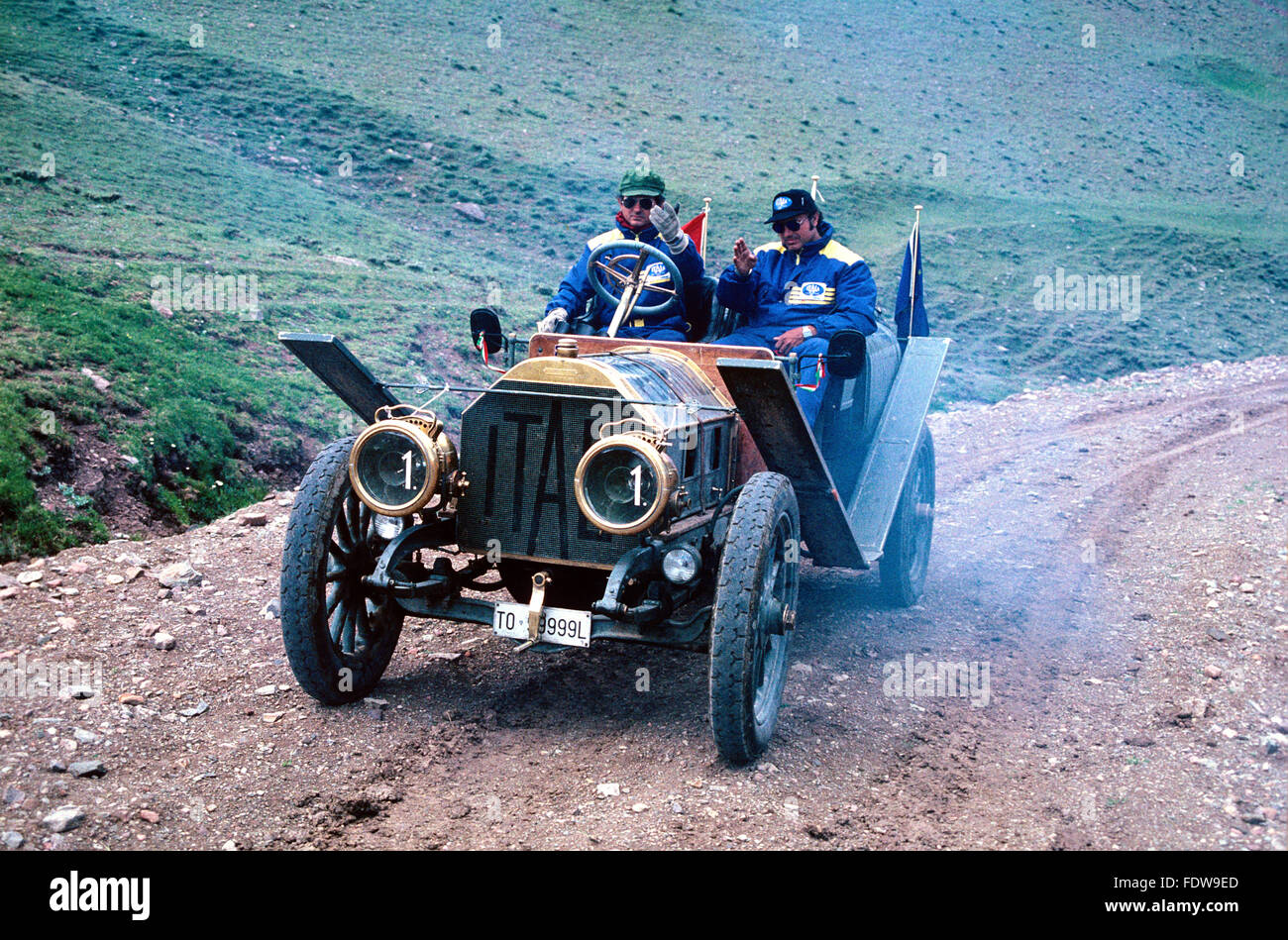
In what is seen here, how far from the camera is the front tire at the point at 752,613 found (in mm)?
4160

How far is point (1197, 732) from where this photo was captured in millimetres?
4926

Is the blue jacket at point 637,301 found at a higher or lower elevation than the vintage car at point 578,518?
higher

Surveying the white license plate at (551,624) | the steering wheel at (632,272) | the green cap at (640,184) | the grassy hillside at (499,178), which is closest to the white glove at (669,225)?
the steering wheel at (632,272)

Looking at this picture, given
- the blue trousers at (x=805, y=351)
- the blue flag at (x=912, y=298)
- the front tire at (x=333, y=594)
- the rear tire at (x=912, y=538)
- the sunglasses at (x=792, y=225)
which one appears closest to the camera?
the front tire at (x=333, y=594)

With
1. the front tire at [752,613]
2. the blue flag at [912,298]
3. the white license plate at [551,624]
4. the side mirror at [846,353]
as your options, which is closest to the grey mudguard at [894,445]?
the blue flag at [912,298]

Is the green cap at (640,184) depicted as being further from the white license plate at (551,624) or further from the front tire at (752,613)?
the white license plate at (551,624)

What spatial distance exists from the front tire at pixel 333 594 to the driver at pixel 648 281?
1715mm

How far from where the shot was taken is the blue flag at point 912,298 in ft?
27.0

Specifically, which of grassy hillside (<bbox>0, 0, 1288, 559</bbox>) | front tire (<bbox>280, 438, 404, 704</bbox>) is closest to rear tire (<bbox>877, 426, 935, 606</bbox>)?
front tire (<bbox>280, 438, 404, 704</bbox>)

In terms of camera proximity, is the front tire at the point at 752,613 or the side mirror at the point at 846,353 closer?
the front tire at the point at 752,613

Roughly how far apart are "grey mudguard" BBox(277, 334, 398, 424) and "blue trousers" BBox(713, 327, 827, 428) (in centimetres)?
177

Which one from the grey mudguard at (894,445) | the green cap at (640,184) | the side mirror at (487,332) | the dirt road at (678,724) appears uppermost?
the green cap at (640,184)

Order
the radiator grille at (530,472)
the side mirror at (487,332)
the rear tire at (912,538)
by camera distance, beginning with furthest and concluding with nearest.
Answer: the rear tire at (912,538)
the side mirror at (487,332)
the radiator grille at (530,472)

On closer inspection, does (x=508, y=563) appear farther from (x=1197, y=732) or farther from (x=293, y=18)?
(x=293, y=18)
